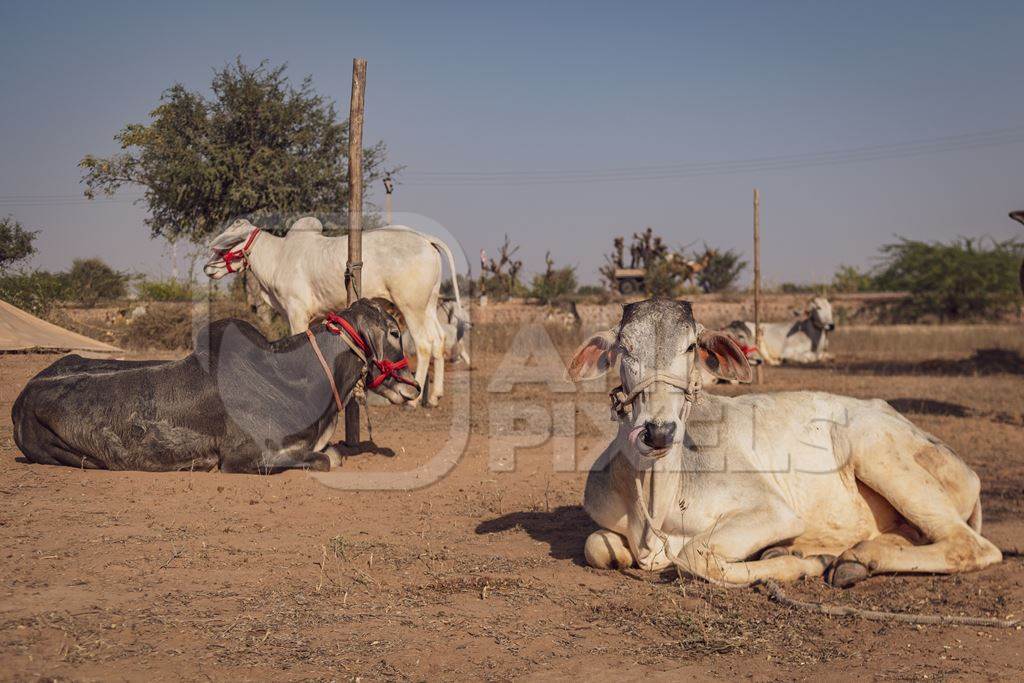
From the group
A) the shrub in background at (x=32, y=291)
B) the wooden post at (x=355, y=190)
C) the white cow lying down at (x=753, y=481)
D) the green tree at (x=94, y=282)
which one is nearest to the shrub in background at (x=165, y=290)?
the green tree at (x=94, y=282)

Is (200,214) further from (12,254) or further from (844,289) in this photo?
(844,289)

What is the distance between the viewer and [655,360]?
444 cm

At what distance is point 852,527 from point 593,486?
151 centimetres

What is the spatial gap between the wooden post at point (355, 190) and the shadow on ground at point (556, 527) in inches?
112

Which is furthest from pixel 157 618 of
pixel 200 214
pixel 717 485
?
pixel 200 214

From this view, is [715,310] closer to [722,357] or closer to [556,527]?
[556,527]

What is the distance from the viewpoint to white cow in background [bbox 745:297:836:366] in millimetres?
24047

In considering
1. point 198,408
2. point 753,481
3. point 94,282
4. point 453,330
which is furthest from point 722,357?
point 94,282

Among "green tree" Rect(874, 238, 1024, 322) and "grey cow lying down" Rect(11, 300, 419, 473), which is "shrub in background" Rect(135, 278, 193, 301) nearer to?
"grey cow lying down" Rect(11, 300, 419, 473)

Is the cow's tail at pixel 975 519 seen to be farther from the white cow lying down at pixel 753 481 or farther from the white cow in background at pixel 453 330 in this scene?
the white cow in background at pixel 453 330

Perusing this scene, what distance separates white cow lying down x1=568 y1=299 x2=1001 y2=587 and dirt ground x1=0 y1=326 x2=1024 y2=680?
6.4 inches

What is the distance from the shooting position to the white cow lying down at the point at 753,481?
4531 mm

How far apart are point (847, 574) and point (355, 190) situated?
6242 millimetres

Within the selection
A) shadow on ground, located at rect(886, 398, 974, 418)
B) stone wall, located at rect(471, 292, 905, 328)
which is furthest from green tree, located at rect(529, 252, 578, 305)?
shadow on ground, located at rect(886, 398, 974, 418)
